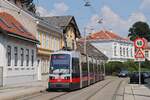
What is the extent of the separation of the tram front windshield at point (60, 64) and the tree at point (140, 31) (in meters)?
113

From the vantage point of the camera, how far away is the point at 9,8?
50.6m

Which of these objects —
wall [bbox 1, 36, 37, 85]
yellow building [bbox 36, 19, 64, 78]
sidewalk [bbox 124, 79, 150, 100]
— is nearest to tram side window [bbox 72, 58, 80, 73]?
sidewalk [bbox 124, 79, 150, 100]

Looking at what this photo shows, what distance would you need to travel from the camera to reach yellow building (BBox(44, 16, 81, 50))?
220 ft

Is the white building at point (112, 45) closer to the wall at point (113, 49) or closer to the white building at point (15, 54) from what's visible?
the wall at point (113, 49)

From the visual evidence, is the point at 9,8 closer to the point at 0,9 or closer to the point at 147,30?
the point at 0,9

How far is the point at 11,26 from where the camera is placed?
1731 inches

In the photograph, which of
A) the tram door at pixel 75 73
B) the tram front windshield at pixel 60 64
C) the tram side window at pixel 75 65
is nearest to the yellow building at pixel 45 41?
the tram side window at pixel 75 65

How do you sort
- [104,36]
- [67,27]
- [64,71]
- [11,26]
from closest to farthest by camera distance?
[64,71]
[11,26]
[67,27]
[104,36]

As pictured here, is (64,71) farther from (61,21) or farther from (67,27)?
(61,21)

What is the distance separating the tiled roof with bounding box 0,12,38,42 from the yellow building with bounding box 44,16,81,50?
17.7 meters

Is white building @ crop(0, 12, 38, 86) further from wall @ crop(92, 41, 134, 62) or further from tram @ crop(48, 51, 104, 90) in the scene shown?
wall @ crop(92, 41, 134, 62)

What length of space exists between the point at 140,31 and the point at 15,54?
107 meters

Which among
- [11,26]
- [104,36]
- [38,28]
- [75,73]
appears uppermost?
[104,36]

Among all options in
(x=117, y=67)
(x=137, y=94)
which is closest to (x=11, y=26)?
(x=137, y=94)
